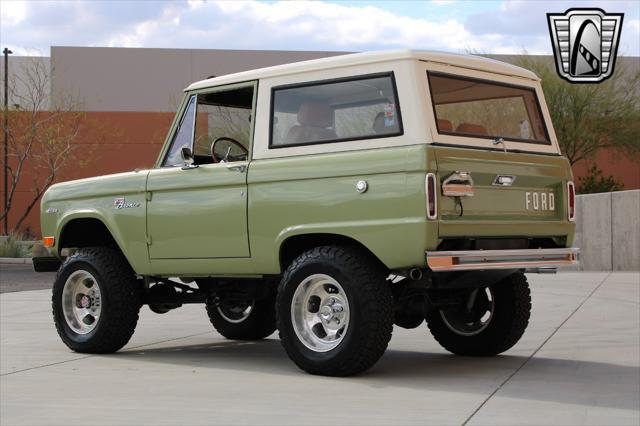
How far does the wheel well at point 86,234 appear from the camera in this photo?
9969 millimetres

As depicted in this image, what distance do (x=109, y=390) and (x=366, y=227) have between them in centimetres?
204

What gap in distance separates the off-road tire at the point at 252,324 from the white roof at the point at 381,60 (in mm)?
2366

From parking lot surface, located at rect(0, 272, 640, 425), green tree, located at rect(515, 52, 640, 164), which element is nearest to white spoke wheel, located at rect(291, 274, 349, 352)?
parking lot surface, located at rect(0, 272, 640, 425)

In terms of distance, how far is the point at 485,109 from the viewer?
8867 mm

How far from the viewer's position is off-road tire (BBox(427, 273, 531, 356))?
29.1ft

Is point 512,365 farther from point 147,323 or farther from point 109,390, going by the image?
point 147,323

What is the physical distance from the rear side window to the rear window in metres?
0.34

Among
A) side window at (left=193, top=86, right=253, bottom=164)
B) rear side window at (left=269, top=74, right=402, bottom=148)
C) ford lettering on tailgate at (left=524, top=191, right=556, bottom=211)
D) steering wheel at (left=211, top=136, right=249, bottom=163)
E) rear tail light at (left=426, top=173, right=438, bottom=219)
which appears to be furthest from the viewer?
side window at (left=193, top=86, right=253, bottom=164)

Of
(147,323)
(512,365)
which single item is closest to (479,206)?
(512,365)

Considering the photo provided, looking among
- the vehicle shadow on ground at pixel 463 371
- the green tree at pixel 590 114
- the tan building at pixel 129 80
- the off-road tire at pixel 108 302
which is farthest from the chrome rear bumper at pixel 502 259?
the tan building at pixel 129 80

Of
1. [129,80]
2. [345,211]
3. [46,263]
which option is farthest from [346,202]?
[129,80]

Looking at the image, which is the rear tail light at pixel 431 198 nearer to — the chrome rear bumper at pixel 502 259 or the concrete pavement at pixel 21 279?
the chrome rear bumper at pixel 502 259

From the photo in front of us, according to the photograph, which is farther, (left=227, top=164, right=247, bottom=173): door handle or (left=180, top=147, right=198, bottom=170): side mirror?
(left=180, top=147, right=198, bottom=170): side mirror

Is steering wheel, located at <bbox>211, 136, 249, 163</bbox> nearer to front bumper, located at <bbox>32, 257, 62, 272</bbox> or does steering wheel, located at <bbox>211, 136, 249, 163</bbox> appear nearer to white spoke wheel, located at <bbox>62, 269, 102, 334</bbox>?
white spoke wheel, located at <bbox>62, 269, 102, 334</bbox>
